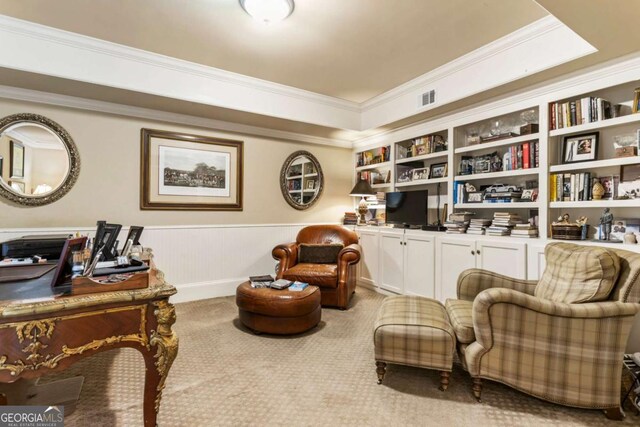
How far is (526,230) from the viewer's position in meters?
2.89

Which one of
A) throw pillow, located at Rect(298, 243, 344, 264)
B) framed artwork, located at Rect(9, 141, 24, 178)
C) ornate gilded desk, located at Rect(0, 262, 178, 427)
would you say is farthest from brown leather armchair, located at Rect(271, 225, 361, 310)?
framed artwork, located at Rect(9, 141, 24, 178)

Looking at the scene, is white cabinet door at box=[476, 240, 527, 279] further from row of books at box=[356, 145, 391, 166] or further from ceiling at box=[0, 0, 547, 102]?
row of books at box=[356, 145, 391, 166]

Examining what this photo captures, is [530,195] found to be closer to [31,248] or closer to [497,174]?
[497,174]

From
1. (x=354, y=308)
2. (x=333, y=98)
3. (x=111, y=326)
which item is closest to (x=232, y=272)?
(x=354, y=308)

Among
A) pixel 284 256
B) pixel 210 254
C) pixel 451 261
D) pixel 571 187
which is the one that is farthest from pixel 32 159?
pixel 571 187

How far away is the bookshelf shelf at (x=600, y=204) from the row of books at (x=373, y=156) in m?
2.29

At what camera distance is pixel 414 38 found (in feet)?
9.25

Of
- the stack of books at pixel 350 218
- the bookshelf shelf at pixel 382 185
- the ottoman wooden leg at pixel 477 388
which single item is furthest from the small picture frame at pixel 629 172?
the stack of books at pixel 350 218

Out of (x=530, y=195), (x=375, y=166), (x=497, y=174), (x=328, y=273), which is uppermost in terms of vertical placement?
(x=375, y=166)

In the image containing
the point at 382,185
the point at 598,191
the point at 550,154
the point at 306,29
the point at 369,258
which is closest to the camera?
the point at 598,191

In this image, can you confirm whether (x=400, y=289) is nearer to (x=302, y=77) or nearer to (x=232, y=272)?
(x=232, y=272)

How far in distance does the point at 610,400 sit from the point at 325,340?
1.89m

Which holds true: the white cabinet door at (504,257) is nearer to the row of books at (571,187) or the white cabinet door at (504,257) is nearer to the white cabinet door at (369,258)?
the row of books at (571,187)

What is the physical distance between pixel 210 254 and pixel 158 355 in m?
2.85
